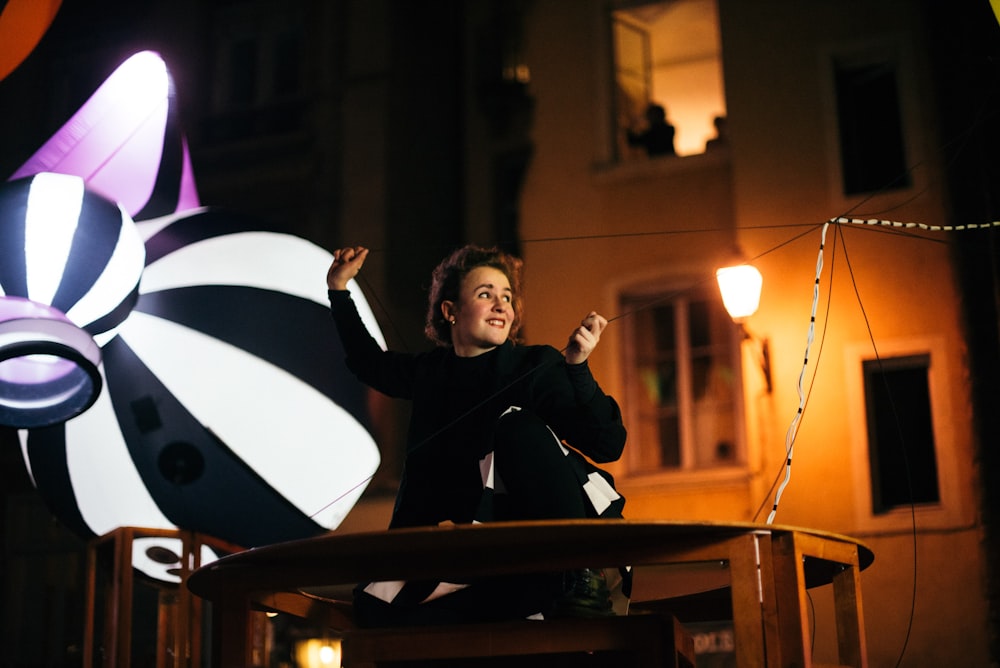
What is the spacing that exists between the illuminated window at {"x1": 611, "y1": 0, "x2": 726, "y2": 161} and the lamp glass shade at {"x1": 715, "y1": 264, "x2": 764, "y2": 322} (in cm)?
199

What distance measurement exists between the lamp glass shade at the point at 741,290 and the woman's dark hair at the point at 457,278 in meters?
3.09

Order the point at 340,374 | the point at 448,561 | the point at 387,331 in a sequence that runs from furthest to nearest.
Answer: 1. the point at 387,331
2. the point at 340,374
3. the point at 448,561

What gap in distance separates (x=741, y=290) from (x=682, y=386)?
147 centimetres

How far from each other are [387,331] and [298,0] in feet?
9.55

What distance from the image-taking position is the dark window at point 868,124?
695 cm

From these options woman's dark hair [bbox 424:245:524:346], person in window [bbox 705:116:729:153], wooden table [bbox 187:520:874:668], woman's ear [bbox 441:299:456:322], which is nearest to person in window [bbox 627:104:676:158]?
person in window [bbox 705:116:729:153]

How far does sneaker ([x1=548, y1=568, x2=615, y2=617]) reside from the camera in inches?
83.0

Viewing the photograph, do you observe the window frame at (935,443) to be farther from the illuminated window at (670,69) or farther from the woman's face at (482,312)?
the woman's face at (482,312)

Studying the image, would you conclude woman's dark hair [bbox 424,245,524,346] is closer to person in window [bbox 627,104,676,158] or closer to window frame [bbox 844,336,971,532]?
window frame [bbox 844,336,971,532]

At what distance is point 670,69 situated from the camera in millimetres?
8156

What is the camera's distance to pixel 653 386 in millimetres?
7414

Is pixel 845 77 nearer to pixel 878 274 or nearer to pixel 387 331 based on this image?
pixel 878 274

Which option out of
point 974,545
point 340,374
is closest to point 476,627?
point 340,374

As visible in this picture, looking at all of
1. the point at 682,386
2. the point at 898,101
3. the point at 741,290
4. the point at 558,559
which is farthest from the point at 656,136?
the point at 558,559
